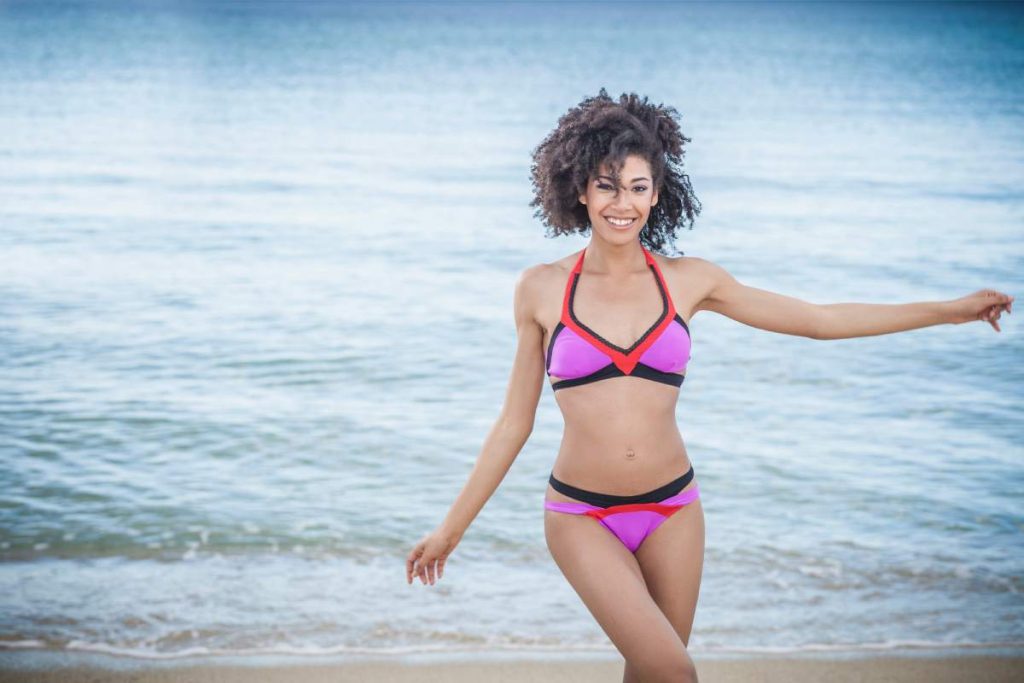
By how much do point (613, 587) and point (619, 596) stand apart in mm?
36

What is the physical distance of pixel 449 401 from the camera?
38.4ft

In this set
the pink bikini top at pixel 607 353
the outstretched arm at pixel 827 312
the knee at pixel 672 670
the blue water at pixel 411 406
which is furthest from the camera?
the blue water at pixel 411 406

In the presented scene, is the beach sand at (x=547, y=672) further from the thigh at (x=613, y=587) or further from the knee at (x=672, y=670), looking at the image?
the knee at (x=672, y=670)

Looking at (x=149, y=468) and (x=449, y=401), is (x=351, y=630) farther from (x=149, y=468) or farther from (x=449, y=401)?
(x=449, y=401)

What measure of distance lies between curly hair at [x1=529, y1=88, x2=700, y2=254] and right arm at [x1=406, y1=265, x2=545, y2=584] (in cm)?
36

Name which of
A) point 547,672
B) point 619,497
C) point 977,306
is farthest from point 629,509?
point 547,672

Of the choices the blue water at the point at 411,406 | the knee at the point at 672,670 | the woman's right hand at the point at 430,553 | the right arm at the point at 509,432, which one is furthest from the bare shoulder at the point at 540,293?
the blue water at the point at 411,406

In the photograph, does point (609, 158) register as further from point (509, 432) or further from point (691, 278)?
point (509, 432)

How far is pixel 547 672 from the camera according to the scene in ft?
19.1

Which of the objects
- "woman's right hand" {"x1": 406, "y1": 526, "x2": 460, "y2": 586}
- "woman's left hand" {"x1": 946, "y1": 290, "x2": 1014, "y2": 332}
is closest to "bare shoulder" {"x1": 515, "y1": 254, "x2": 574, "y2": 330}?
"woman's right hand" {"x1": 406, "y1": 526, "x2": 460, "y2": 586}

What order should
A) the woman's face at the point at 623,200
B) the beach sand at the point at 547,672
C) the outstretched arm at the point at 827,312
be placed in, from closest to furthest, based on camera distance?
the woman's face at the point at 623,200 → the outstretched arm at the point at 827,312 → the beach sand at the point at 547,672

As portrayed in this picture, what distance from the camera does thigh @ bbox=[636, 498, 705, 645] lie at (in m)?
4.18

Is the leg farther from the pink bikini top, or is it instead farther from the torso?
the pink bikini top

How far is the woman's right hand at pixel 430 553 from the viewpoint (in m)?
4.31
